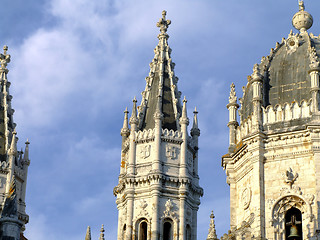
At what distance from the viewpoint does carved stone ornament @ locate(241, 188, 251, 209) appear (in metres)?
42.2

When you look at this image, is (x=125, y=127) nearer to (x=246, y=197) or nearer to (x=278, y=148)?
(x=246, y=197)

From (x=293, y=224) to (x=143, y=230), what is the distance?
531 inches

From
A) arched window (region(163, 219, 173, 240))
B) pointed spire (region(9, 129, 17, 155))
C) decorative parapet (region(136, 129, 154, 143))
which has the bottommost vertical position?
arched window (region(163, 219, 173, 240))

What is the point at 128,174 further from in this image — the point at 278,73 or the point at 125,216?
the point at 278,73

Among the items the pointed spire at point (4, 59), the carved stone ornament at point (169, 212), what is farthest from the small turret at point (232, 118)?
the pointed spire at point (4, 59)

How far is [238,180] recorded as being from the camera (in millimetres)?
43938

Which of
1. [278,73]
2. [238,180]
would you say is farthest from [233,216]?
[278,73]

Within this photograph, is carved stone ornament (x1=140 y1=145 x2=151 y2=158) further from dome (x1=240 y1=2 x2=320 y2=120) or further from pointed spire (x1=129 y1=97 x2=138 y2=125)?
dome (x1=240 y1=2 x2=320 y2=120)

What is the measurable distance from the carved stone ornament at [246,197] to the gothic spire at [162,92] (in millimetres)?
13204

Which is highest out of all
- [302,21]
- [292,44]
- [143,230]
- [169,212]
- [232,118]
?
[302,21]

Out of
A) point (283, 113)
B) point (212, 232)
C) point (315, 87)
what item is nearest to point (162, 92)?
point (283, 113)

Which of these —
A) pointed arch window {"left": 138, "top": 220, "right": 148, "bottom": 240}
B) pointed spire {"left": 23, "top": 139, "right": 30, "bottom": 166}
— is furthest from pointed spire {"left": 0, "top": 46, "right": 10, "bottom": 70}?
pointed arch window {"left": 138, "top": 220, "right": 148, "bottom": 240}

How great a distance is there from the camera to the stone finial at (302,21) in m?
47.3

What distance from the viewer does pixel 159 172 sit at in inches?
2083
